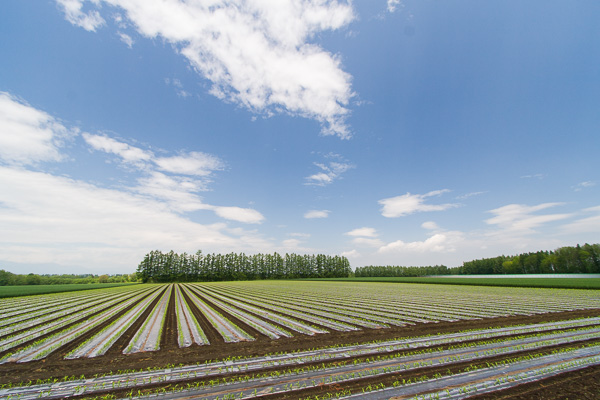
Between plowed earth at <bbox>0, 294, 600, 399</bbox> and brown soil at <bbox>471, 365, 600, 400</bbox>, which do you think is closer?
brown soil at <bbox>471, 365, 600, 400</bbox>

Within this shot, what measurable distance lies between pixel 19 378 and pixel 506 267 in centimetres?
18064

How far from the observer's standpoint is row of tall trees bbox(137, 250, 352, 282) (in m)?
114

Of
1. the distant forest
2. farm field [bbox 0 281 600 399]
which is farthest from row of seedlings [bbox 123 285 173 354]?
the distant forest

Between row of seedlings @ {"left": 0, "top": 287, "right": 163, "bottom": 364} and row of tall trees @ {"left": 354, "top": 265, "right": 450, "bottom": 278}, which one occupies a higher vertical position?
row of seedlings @ {"left": 0, "top": 287, "right": 163, "bottom": 364}

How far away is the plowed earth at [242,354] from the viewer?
7.55 metres

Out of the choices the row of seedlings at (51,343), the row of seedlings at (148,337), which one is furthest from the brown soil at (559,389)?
the row of seedlings at (51,343)

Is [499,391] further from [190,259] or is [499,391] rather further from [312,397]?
[190,259]

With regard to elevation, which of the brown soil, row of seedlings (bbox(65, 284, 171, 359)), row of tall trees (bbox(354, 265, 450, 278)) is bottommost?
row of tall trees (bbox(354, 265, 450, 278))

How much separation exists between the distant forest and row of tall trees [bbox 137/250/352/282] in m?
37.7

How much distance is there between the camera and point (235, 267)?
12731 cm

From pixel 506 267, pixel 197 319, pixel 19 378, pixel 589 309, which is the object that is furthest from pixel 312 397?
pixel 506 267

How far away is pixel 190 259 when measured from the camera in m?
122

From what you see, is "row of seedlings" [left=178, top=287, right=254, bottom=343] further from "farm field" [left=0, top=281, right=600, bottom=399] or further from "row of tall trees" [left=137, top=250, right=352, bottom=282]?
"row of tall trees" [left=137, top=250, right=352, bottom=282]

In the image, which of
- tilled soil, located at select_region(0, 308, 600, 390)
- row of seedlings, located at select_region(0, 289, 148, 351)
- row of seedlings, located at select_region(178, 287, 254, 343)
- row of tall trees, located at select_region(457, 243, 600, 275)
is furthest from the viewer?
row of tall trees, located at select_region(457, 243, 600, 275)
